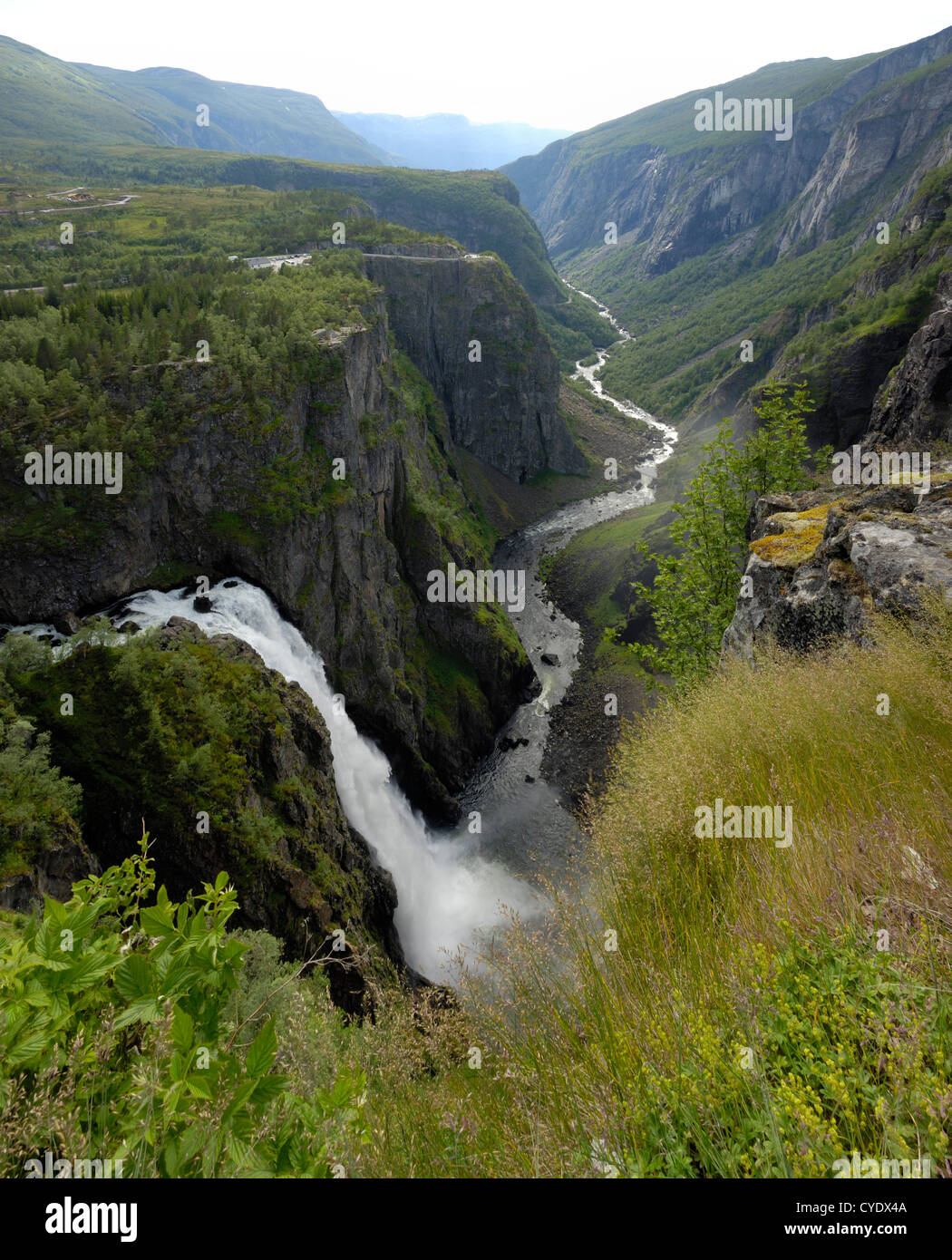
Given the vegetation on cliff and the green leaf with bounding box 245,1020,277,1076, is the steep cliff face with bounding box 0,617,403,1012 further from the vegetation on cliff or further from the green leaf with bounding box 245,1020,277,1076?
the green leaf with bounding box 245,1020,277,1076

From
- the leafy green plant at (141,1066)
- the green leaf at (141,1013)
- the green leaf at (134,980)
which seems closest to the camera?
the leafy green plant at (141,1066)

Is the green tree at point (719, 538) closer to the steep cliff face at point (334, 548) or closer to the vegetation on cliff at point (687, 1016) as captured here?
the vegetation on cliff at point (687, 1016)

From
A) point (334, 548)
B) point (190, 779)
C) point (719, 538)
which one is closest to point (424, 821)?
point (334, 548)

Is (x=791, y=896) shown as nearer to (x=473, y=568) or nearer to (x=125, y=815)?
(x=125, y=815)

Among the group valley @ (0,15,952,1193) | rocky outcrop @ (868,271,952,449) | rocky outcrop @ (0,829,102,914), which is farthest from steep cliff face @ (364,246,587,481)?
rocky outcrop @ (0,829,102,914)

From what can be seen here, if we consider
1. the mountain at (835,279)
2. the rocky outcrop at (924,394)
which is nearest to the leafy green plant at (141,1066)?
the rocky outcrop at (924,394)

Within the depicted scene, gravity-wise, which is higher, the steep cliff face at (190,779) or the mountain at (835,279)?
the mountain at (835,279)

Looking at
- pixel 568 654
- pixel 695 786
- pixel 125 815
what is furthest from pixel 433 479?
pixel 695 786
